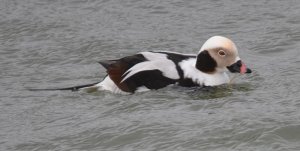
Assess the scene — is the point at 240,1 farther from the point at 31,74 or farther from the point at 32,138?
the point at 32,138

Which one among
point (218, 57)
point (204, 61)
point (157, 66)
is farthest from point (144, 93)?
point (218, 57)

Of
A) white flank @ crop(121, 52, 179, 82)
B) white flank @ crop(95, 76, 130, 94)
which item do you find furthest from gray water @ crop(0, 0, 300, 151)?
white flank @ crop(121, 52, 179, 82)

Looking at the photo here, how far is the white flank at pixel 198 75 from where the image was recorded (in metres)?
7.75

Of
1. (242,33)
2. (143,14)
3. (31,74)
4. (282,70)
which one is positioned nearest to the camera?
(282,70)

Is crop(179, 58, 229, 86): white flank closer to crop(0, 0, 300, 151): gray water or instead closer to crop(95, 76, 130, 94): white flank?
crop(0, 0, 300, 151): gray water

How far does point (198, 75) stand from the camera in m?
7.80

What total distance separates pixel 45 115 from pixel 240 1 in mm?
4103

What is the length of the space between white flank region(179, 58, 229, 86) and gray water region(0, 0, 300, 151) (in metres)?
0.11

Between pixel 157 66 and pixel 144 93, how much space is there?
26 centimetres

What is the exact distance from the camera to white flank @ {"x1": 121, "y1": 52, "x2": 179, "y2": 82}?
25.2 ft

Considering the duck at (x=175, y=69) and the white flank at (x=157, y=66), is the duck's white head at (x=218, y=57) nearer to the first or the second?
the duck at (x=175, y=69)

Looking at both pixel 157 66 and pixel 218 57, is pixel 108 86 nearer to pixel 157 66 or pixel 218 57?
pixel 157 66

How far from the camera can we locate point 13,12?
1130 cm

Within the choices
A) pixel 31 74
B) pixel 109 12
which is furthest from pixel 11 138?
pixel 109 12
